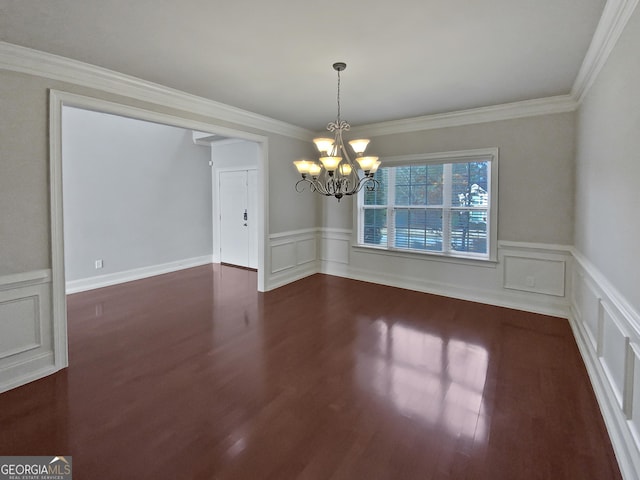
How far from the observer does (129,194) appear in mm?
5434

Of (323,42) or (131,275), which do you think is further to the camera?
(131,275)

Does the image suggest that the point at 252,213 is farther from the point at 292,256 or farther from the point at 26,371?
the point at 26,371

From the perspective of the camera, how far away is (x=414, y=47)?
2480 mm

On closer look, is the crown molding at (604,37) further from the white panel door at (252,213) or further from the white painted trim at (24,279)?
the white panel door at (252,213)

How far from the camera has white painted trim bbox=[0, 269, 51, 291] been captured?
2408mm

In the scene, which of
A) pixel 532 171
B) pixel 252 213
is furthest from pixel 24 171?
pixel 532 171

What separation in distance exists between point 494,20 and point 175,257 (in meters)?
6.00

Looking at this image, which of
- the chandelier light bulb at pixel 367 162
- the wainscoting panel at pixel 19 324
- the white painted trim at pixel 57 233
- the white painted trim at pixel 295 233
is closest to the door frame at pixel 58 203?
the white painted trim at pixel 57 233

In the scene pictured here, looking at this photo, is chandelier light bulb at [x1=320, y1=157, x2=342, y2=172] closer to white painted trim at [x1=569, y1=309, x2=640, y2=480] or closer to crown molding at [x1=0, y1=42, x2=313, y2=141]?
crown molding at [x1=0, y1=42, x2=313, y2=141]

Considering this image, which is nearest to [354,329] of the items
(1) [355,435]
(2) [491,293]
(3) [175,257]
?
(1) [355,435]

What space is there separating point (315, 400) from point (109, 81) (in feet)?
10.8

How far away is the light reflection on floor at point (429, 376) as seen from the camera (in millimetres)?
2109

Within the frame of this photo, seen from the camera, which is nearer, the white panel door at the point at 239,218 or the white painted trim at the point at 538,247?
the white painted trim at the point at 538,247

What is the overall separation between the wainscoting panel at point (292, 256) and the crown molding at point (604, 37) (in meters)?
4.04
